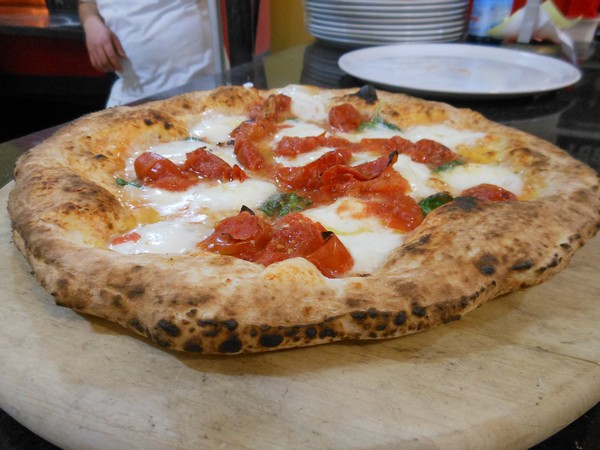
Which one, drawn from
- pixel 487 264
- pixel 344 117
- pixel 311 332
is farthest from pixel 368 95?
pixel 311 332

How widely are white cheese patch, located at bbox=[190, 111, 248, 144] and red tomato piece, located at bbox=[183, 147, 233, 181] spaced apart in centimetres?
43

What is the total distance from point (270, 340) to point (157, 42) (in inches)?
164

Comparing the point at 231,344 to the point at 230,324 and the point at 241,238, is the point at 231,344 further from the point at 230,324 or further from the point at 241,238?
the point at 241,238

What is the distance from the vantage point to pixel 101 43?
4742 mm

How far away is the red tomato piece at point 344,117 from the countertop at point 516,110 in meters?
1.14

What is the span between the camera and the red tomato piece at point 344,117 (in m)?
3.14

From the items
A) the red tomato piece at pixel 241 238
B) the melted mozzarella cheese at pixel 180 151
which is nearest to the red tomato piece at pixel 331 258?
the red tomato piece at pixel 241 238

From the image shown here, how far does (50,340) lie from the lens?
155 cm

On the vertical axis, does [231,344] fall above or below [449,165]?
above

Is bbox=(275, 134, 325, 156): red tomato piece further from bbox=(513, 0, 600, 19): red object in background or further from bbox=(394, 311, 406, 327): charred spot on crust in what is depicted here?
bbox=(513, 0, 600, 19): red object in background

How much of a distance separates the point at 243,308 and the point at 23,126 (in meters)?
7.60

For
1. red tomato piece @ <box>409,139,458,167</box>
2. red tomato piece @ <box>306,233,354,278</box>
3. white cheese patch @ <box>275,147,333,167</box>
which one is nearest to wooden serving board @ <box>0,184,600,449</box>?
red tomato piece @ <box>306,233,354,278</box>

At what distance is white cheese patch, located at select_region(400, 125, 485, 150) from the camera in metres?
2.88

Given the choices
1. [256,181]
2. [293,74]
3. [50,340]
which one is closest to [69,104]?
[293,74]
